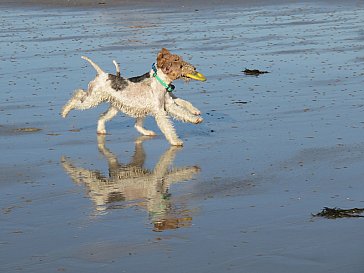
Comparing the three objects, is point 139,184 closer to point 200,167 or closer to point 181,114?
point 200,167

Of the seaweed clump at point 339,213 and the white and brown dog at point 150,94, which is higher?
the white and brown dog at point 150,94

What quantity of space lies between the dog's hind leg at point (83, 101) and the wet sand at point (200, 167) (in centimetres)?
20

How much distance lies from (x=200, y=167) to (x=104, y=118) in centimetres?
202

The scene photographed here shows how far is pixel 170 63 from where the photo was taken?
9.91 meters

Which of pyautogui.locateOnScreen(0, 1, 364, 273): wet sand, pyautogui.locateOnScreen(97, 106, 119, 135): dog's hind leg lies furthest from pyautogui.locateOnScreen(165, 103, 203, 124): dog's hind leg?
pyautogui.locateOnScreen(97, 106, 119, 135): dog's hind leg

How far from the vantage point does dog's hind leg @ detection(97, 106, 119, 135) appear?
33.6ft

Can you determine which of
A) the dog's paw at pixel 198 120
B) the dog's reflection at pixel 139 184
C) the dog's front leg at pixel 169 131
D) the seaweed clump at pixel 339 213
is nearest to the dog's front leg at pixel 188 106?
the dog's paw at pixel 198 120

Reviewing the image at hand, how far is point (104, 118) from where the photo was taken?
33.8 ft

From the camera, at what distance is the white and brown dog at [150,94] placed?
9.92 m

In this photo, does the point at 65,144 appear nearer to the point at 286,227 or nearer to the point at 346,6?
the point at 286,227

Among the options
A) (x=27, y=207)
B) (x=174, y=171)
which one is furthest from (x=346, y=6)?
(x=27, y=207)

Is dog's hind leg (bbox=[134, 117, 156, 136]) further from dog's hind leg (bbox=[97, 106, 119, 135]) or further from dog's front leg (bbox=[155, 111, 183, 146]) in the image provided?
dog's front leg (bbox=[155, 111, 183, 146])

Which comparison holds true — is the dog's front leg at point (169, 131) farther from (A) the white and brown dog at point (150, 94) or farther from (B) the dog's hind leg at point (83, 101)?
(B) the dog's hind leg at point (83, 101)

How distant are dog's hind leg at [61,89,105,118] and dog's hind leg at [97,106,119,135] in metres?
0.15
